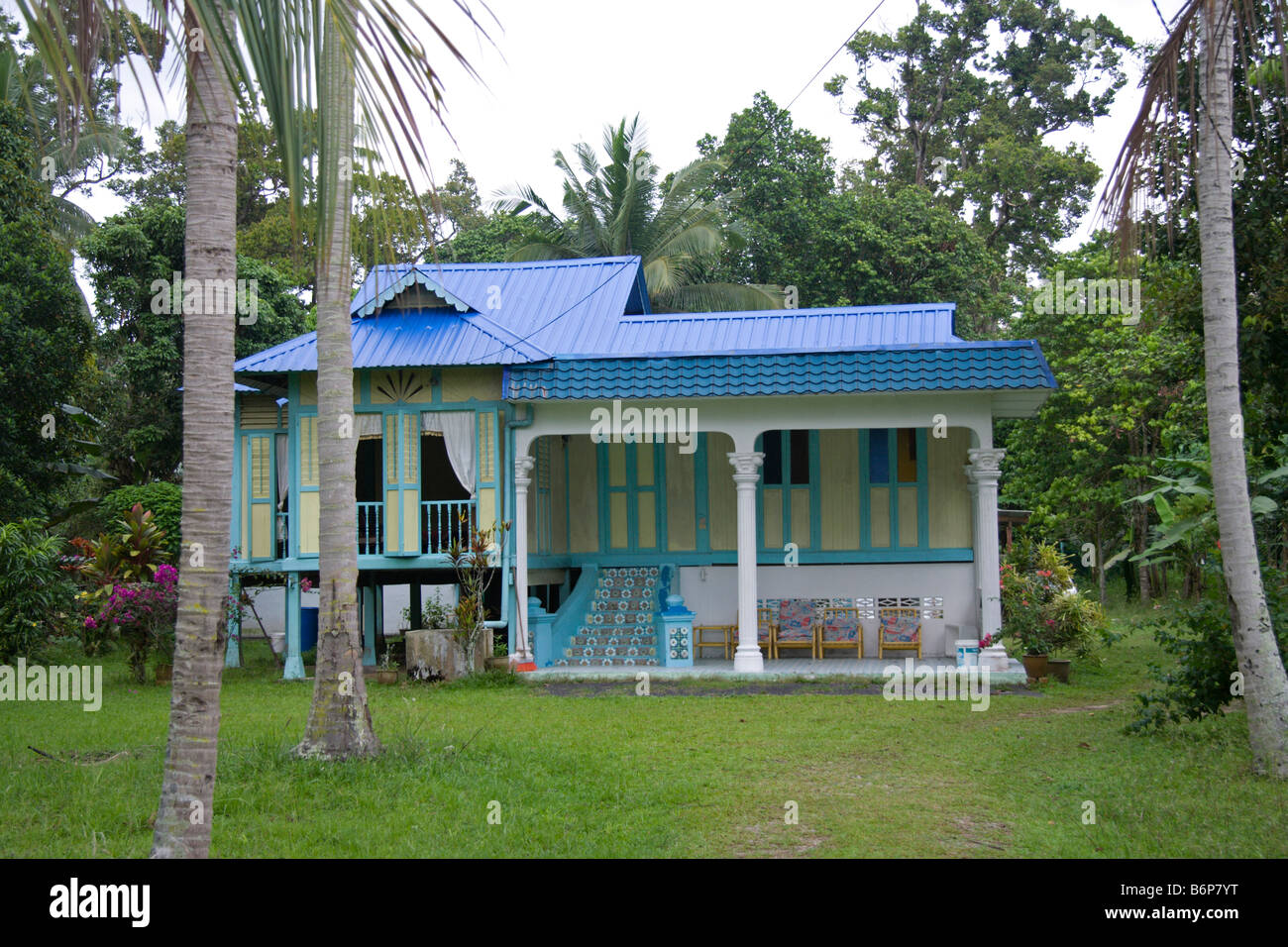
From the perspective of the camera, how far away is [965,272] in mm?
30719

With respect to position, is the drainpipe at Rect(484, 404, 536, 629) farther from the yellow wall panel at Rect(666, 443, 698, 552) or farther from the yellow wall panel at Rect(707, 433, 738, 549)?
the yellow wall panel at Rect(707, 433, 738, 549)

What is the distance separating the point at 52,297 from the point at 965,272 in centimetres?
2118

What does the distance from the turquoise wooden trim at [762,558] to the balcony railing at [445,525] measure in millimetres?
1102

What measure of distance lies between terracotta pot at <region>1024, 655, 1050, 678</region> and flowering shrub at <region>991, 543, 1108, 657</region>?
0.35 ft

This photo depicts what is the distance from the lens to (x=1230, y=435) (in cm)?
809

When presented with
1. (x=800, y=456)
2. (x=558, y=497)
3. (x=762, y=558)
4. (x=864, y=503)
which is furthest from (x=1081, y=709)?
(x=558, y=497)

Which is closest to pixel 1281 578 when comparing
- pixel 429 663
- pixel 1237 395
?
pixel 1237 395

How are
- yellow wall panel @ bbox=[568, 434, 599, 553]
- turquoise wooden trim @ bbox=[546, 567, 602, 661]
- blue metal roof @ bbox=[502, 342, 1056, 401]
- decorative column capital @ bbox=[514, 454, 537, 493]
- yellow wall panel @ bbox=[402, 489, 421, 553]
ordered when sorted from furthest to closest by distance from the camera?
yellow wall panel @ bbox=[568, 434, 599, 553] < turquoise wooden trim @ bbox=[546, 567, 602, 661] < yellow wall panel @ bbox=[402, 489, 421, 553] < decorative column capital @ bbox=[514, 454, 537, 493] < blue metal roof @ bbox=[502, 342, 1056, 401]

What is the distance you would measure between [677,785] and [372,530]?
9941mm

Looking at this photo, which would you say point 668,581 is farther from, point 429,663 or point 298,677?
point 298,677

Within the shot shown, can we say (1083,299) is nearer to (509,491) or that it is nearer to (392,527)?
(509,491)

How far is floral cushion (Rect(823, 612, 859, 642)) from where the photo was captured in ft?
58.7

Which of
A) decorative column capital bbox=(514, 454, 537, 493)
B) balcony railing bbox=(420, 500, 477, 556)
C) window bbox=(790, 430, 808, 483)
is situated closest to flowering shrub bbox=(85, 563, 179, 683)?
balcony railing bbox=(420, 500, 477, 556)

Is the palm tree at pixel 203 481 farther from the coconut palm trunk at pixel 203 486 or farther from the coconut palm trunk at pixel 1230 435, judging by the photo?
the coconut palm trunk at pixel 1230 435
